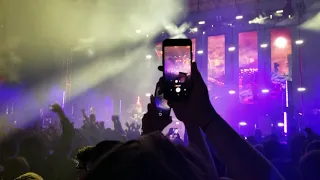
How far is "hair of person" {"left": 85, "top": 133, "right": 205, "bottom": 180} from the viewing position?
0.55 meters

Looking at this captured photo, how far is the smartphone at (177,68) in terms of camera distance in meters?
1.24

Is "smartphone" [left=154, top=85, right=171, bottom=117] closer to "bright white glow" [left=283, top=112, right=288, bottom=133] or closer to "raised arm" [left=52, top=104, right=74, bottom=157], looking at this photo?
"raised arm" [left=52, top=104, right=74, bottom=157]

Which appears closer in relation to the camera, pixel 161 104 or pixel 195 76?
pixel 195 76

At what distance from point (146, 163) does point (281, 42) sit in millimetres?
15601

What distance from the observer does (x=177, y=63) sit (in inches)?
52.9

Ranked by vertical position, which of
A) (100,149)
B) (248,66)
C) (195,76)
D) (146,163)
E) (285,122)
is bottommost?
(285,122)

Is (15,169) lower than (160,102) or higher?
lower

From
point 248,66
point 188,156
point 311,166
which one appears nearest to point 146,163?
Result: point 188,156

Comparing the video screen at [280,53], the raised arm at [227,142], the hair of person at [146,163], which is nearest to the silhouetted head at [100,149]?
the raised arm at [227,142]

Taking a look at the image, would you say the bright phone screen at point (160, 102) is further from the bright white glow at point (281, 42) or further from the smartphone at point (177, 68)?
the bright white glow at point (281, 42)

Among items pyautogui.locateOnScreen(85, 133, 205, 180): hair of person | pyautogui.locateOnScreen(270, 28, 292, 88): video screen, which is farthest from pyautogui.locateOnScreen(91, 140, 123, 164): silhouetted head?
pyautogui.locateOnScreen(270, 28, 292, 88): video screen

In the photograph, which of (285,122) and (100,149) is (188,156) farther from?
(285,122)

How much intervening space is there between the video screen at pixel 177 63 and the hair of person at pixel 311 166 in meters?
1.65

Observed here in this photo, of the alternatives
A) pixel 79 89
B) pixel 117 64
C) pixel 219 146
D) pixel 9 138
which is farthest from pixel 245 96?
pixel 219 146
